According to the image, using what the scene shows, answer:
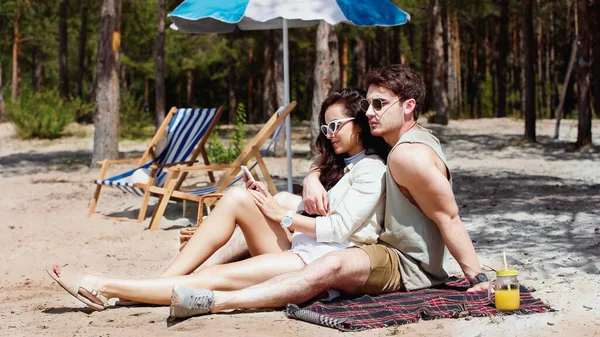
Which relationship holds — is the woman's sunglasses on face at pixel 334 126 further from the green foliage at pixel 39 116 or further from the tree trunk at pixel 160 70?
the green foliage at pixel 39 116

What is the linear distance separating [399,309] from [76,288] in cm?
144

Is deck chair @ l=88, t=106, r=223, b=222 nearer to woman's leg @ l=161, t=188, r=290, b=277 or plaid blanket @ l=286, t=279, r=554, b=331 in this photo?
woman's leg @ l=161, t=188, r=290, b=277

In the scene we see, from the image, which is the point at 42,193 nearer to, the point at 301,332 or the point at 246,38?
the point at 301,332

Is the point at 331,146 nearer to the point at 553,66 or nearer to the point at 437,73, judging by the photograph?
the point at 437,73

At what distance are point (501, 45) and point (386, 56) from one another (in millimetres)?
10839

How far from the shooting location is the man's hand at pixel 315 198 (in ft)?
13.5

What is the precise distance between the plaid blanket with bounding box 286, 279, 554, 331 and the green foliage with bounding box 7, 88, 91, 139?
50.9 ft

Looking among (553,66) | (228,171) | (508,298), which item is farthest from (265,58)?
(508,298)

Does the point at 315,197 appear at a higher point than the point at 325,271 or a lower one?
higher

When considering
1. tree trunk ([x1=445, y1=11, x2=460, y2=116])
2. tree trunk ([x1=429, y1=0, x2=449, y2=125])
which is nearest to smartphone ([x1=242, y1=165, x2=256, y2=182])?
tree trunk ([x1=429, y1=0, x2=449, y2=125])

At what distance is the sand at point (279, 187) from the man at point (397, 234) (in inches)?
5.5

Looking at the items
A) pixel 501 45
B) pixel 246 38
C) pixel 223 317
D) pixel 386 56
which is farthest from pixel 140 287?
pixel 386 56

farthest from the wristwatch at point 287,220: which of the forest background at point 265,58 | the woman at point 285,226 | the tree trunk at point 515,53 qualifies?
the tree trunk at point 515,53

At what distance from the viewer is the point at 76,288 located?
395 centimetres
